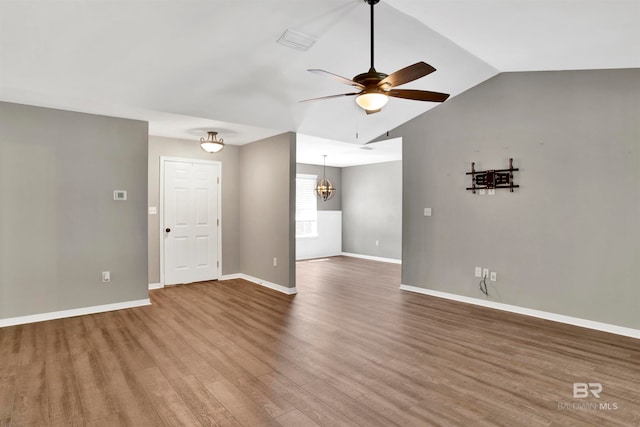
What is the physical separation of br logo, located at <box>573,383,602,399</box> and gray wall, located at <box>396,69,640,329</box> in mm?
1636

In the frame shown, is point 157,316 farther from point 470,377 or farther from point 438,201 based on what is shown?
point 438,201

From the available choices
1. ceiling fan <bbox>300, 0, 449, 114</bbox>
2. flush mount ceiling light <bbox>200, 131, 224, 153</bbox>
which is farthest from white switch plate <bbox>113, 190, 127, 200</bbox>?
ceiling fan <bbox>300, 0, 449, 114</bbox>

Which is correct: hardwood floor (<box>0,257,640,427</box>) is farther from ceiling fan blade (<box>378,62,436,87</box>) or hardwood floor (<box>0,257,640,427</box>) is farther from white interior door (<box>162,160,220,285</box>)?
ceiling fan blade (<box>378,62,436,87</box>)

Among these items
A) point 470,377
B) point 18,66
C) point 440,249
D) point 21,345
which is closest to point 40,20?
point 18,66

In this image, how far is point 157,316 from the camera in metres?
4.32

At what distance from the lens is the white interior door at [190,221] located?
591 centimetres

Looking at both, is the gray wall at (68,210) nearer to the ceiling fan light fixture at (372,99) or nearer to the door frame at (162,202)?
the door frame at (162,202)

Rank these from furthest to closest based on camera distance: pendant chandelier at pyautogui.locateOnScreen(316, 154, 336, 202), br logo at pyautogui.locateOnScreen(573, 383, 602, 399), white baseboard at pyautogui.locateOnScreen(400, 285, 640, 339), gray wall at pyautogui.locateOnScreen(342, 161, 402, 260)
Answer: pendant chandelier at pyautogui.locateOnScreen(316, 154, 336, 202) → gray wall at pyautogui.locateOnScreen(342, 161, 402, 260) → white baseboard at pyautogui.locateOnScreen(400, 285, 640, 339) → br logo at pyautogui.locateOnScreen(573, 383, 602, 399)

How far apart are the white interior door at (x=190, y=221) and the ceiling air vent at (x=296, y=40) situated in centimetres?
337

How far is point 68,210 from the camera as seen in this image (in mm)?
4293

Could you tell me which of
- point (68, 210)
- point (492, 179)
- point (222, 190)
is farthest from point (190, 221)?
point (492, 179)

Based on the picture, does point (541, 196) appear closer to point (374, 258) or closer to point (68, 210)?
point (374, 258)

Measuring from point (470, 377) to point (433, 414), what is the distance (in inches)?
26.8

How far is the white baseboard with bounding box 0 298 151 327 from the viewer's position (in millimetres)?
3973
